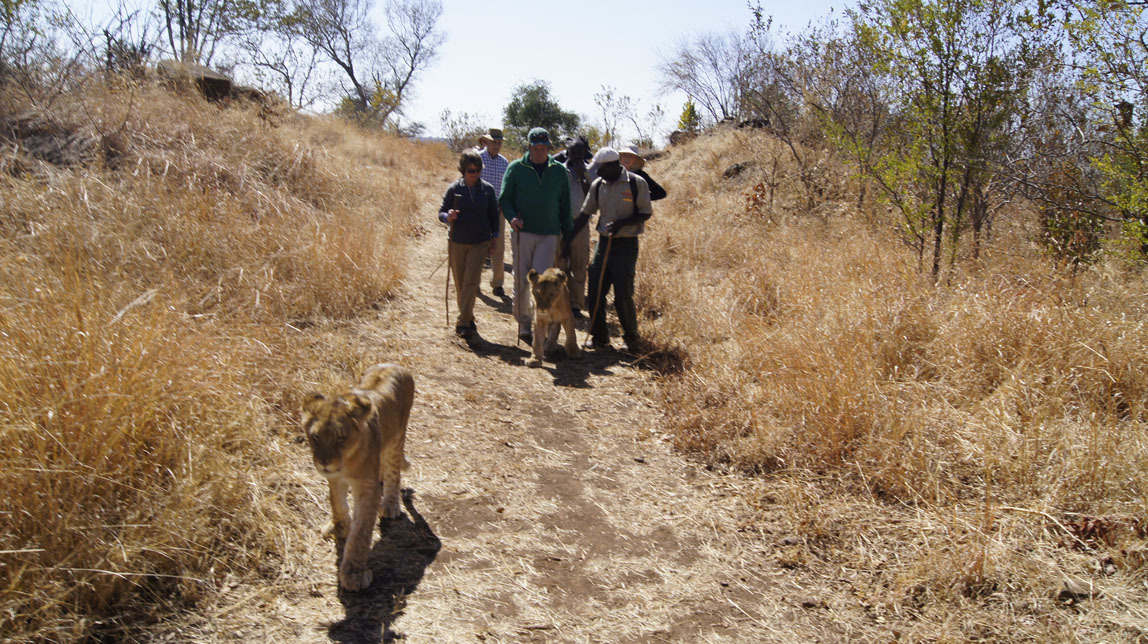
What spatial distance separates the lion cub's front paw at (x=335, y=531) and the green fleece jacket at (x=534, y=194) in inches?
185

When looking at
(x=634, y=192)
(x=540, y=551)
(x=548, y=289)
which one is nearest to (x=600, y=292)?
(x=548, y=289)

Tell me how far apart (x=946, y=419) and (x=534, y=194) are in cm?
479

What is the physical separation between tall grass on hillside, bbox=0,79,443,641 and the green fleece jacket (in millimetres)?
1824

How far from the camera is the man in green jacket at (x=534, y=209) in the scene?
8062 millimetres

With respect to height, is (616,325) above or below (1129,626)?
above

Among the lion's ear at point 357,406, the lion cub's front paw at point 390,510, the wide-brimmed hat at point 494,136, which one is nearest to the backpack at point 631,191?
the wide-brimmed hat at point 494,136

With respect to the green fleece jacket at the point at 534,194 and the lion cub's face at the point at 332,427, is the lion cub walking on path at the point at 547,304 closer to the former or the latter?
the green fleece jacket at the point at 534,194

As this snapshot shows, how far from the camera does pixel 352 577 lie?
3.59m

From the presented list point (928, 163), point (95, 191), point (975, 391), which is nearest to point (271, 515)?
point (975, 391)

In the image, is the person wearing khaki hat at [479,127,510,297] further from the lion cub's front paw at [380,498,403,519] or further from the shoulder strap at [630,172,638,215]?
the lion cub's front paw at [380,498,403,519]

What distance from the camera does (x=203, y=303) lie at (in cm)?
603

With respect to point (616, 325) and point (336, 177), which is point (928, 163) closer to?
point (616, 325)

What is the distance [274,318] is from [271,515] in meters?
3.01

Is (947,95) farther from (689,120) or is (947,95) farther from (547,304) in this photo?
(689,120)
